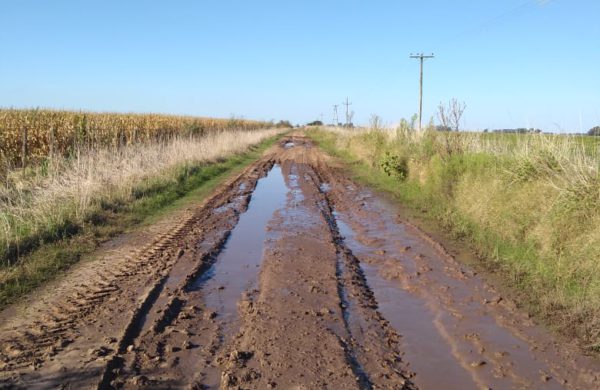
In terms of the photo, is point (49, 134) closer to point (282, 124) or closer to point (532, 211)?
point (532, 211)

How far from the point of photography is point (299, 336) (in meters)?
5.27

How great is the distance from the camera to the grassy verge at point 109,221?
22.8ft

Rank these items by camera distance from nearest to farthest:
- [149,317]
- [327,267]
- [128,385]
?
[128,385], [149,317], [327,267]

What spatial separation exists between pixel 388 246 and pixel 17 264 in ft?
21.2

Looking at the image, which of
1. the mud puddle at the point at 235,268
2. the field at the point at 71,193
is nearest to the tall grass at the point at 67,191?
the field at the point at 71,193

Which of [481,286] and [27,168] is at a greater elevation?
[27,168]

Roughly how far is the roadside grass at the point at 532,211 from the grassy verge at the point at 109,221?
22.5ft

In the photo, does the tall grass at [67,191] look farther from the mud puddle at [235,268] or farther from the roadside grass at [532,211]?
the roadside grass at [532,211]

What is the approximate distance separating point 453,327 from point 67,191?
9.06m

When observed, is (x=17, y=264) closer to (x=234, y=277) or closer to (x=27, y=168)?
(x=234, y=277)

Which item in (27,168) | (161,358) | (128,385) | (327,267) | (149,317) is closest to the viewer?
(128,385)

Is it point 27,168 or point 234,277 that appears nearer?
point 234,277

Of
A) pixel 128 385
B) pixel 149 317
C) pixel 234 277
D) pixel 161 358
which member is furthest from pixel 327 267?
pixel 128 385

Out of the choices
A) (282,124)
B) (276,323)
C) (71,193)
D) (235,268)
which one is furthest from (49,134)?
(282,124)
